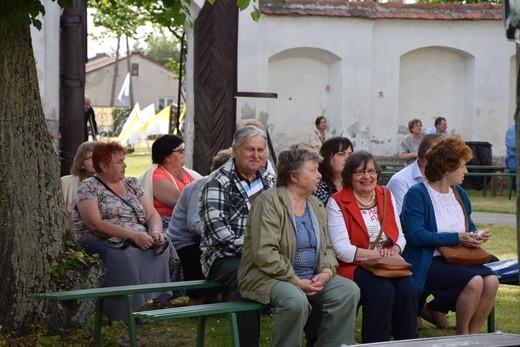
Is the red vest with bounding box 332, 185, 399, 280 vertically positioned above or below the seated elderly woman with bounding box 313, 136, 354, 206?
below

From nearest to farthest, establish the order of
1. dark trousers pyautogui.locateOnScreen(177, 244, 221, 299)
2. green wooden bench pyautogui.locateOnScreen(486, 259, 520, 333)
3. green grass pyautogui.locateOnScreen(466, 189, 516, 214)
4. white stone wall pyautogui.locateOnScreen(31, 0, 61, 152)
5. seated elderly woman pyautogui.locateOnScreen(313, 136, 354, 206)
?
green wooden bench pyautogui.locateOnScreen(486, 259, 520, 333) → seated elderly woman pyautogui.locateOnScreen(313, 136, 354, 206) → dark trousers pyautogui.locateOnScreen(177, 244, 221, 299) → white stone wall pyautogui.locateOnScreen(31, 0, 61, 152) → green grass pyautogui.locateOnScreen(466, 189, 516, 214)

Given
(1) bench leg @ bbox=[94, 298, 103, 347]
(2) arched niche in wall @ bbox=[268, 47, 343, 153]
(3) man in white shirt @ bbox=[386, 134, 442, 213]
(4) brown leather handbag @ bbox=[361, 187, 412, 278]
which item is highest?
(2) arched niche in wall @ bbox=[268, 47, 343, 153]

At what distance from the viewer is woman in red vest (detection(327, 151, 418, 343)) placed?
7.04 metres

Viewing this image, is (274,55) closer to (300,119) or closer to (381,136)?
(300,119)

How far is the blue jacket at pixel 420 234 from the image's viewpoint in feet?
24.5

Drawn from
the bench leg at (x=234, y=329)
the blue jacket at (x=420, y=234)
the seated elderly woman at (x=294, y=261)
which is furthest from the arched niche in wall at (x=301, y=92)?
the bench leg at (x=234, y=329)

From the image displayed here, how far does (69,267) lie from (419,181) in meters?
2.65

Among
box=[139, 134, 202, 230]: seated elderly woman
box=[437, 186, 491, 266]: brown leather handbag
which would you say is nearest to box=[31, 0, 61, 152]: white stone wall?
box=[139, 134, 202, 230]: seated elderly woman

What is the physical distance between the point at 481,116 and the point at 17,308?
47.0ft

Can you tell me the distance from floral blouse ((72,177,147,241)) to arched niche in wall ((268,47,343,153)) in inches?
414

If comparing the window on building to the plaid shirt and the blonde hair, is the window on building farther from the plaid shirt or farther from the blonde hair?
the plaid shirt

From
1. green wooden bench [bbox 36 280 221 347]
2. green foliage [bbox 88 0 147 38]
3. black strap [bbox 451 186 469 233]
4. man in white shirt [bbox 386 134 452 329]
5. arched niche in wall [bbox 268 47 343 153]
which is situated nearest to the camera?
green wooden bench [bbox 36 280 221 347]

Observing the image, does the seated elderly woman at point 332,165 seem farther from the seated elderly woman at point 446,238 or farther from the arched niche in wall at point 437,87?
the arched niche in wall at point 437,87

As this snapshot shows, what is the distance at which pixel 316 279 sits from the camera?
264 inches
